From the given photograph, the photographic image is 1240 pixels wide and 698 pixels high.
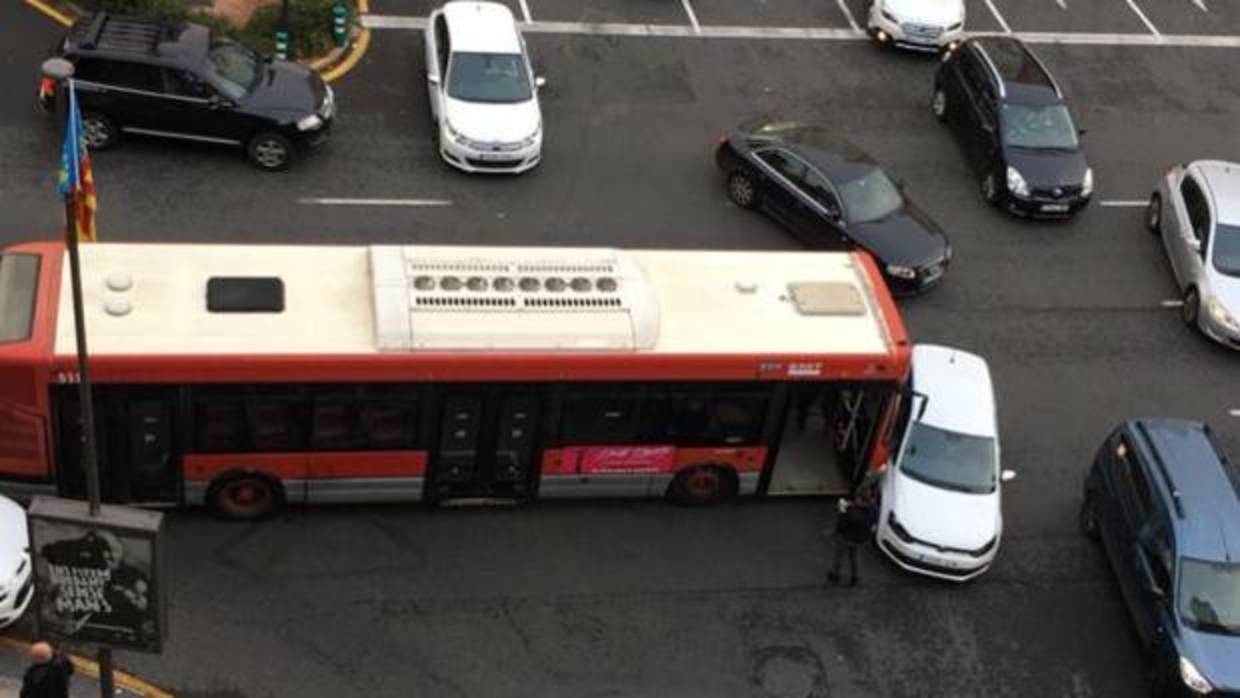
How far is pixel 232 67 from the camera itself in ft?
81.9

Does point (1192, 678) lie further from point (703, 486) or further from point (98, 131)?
point (98, 131)

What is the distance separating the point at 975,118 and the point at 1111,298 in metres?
4.17

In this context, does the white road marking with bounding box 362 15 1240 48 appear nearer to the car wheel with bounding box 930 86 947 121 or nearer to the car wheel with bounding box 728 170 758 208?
the car wheel with bounding box 930 86 947 121

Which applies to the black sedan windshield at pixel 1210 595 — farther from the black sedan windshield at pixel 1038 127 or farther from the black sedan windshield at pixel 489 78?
the black sedan windshield at pixel 489 78

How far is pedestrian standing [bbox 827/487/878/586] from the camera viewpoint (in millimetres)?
18484

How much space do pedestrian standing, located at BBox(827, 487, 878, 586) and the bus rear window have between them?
939 centimetres

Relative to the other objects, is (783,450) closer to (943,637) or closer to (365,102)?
(943,637)

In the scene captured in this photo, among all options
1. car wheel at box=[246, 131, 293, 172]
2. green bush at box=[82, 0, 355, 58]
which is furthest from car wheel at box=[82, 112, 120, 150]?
green bush at box=[82, 0, 355, 58]

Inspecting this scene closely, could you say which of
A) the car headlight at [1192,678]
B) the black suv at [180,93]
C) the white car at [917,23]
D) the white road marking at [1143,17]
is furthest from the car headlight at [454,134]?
the white road marking at [1143,17]

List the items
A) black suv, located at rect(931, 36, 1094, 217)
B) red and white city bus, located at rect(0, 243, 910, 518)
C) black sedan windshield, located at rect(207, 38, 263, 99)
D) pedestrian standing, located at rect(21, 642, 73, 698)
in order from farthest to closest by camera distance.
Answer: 1. black suv, located at rect(931, 36, 1094, 217)
2. black sedan windshield, located at rect(207, 38, 263, 99)
3. red and white city bus, located at rect(0, 243, 910, 518)
4. pedestrian standing, located at rect(21, 642, 73, 698)

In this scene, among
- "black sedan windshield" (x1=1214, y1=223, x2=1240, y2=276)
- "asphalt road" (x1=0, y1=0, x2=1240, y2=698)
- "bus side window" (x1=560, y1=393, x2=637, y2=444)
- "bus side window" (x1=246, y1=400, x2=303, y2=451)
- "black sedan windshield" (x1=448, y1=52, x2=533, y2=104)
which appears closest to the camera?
"bus side window" (x1=246, y1=400, x2=303, y2=451)

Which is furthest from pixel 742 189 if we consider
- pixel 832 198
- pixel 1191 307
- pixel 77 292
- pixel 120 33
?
pixel 77 292

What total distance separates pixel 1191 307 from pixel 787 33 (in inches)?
391

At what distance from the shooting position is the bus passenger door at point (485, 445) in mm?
18359
